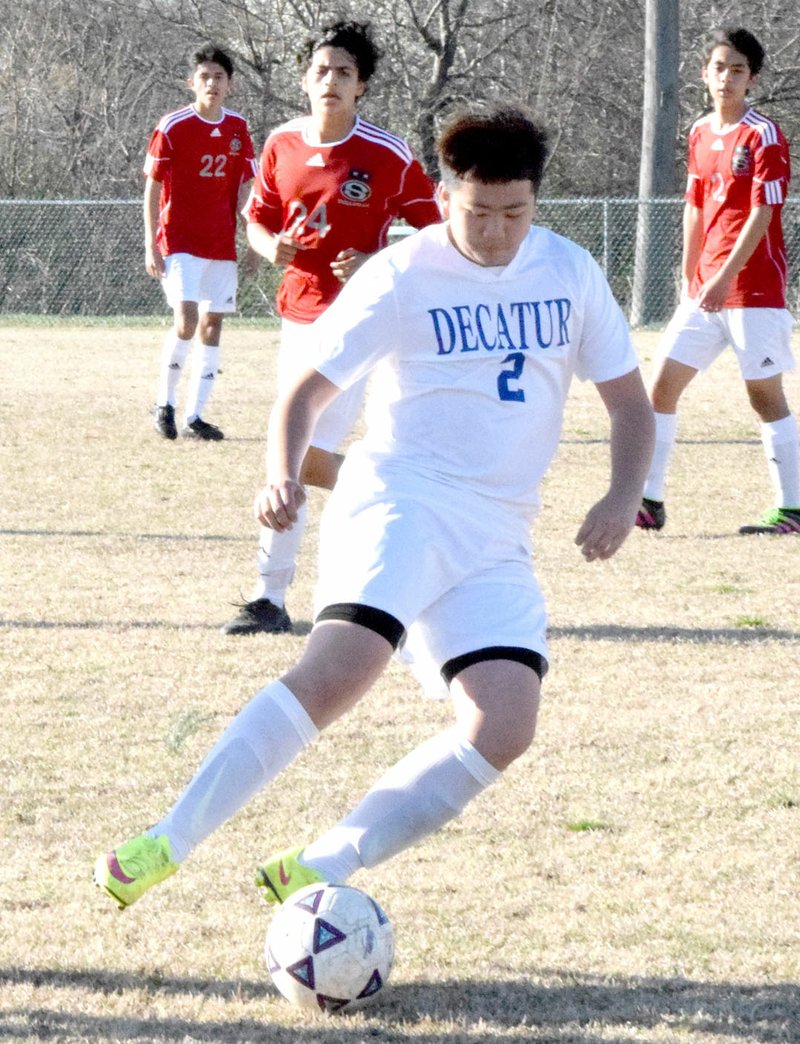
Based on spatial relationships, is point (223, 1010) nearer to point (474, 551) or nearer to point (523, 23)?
point (474, 551)

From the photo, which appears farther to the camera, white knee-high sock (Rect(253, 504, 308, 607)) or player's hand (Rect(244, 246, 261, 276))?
player's hand (Rect(244, 246, 261, 276))

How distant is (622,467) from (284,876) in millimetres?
1071

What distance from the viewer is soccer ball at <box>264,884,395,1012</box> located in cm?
281

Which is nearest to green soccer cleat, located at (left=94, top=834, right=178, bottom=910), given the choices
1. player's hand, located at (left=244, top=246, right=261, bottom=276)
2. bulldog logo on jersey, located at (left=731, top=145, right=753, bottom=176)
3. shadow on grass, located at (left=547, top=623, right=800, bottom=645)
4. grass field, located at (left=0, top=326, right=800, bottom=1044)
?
grass field, located at (left=0, top=326, right=800, bottom=1044)

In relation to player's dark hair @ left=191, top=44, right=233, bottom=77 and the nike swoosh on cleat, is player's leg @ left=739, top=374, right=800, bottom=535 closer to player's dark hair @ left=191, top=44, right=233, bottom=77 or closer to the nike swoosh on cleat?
player's dark hair @ left=191, top=44, right=233, bottom=77

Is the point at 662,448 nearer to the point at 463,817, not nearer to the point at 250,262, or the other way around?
the point at 250,262

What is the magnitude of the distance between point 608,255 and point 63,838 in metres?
18.7

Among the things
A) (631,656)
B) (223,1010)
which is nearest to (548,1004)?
(223,1010)

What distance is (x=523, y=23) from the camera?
27.4 metres

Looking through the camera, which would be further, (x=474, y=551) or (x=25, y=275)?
(x=25, y=275)

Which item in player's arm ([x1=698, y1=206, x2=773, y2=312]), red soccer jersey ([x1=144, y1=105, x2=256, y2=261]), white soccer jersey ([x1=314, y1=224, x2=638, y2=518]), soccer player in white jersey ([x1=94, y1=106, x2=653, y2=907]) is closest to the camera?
soccer player in white jersey ([x1=94, y1=106, x2=653, y2=907])

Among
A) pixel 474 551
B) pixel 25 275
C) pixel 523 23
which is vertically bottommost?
pixel 25 275

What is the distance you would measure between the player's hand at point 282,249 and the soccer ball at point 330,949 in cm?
333

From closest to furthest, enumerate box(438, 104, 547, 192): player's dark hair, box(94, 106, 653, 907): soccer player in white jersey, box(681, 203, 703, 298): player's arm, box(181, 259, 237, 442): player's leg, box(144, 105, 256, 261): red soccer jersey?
box(94, 106, 653, 907): soccer player in white jersey, box(438, 104, 547, 192): player's dark hair, box(681, 203, 703, 298): player's arm, box(144, 105, 256, 261): red soccer jersey, box(181, 259, 237, 442): player's leg
